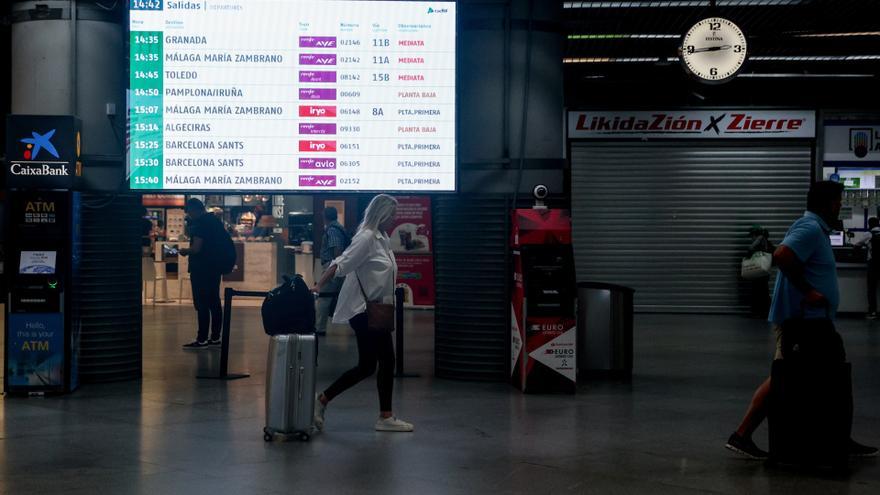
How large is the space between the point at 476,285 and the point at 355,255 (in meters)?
2.87

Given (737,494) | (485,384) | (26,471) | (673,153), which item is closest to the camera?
(737,494)

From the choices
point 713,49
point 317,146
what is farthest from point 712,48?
point 317,146

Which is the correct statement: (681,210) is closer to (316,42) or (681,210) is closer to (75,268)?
(316,42)

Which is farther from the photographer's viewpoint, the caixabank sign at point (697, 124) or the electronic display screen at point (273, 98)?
the caixabank sign at point (697, 124)

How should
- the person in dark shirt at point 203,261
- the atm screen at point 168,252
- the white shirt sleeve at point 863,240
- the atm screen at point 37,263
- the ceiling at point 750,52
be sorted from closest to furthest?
the atm screen at point 37,263
the person in dark shirt at point 203,261
the ceiling at point 750,52
the white shirt sleeve at point 863,240
the atm screen at point 168,252

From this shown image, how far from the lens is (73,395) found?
9.57m

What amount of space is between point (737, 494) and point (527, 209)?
438 centimetres

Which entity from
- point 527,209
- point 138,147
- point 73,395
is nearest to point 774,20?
point 527,209

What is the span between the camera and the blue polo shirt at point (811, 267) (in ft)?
22.4

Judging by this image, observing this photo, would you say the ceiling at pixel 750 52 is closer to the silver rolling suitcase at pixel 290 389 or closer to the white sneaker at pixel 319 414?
the white sneaker at pixel 319 414

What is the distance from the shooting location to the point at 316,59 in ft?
32.8

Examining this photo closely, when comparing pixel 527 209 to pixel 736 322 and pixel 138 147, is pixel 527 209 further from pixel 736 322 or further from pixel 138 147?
pixel 736 322

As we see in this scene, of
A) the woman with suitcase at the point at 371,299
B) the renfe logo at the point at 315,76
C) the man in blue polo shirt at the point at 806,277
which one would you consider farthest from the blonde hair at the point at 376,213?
the man in blue polo shirt at the point at 806,277

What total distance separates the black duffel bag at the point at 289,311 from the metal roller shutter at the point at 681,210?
13.3 metres
